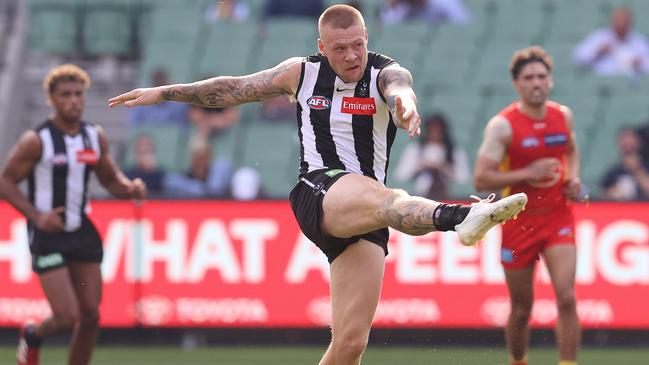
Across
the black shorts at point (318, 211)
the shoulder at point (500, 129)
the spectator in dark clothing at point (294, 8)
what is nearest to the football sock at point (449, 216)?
the black shorts at point (318, 211)

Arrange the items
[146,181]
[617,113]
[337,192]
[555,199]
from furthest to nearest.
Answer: [617,113] < [146,181] < [555,199] < [337,192]

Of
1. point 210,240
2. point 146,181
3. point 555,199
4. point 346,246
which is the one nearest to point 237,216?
point 210,240

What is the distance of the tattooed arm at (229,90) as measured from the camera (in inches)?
313

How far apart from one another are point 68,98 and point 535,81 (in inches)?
144

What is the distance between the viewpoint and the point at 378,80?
771 centimetres

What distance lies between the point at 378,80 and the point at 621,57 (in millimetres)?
11230

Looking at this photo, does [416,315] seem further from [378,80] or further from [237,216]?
[378,80]

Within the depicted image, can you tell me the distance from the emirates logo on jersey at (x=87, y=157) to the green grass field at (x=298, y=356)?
246 centimetres

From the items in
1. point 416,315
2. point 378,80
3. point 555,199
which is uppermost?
point 378,80

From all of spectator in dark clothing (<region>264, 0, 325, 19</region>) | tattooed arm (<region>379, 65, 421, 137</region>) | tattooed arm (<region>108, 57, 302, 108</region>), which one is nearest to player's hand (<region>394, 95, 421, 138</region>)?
tattooed arm (<region>379, 65, 421, 137</region>)

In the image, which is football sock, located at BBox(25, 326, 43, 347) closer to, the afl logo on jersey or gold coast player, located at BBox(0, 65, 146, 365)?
gold coast player, located at BBox(0, 65, 146, 365)

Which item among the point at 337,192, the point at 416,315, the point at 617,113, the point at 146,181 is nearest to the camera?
the point at 337,192

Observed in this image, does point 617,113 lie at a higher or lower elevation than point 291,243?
higher

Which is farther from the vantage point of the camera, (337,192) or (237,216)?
(237,216)
